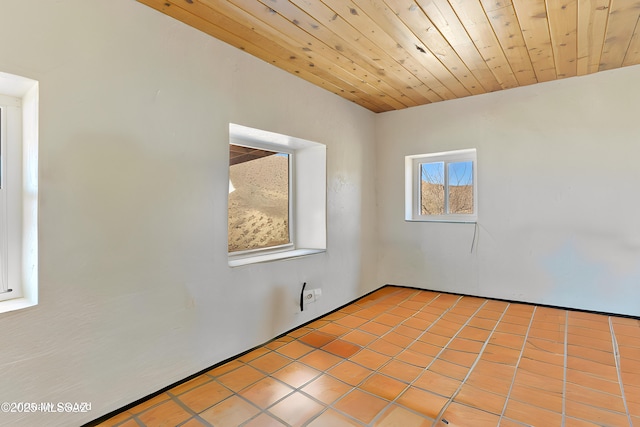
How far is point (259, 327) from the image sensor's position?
228cm

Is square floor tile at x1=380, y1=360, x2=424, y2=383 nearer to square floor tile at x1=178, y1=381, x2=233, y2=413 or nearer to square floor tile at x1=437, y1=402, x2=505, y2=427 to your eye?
square floor tile at x1=437, y1=402, x2=505, y2=427

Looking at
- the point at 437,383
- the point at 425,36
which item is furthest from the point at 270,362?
the point at 425,36

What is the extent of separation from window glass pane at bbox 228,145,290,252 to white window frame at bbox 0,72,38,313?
1212 mm

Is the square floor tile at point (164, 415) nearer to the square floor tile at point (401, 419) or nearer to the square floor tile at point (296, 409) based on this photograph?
the square floor tile at point (296, 409)

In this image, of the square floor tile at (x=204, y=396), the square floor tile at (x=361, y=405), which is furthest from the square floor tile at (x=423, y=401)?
the square floor tile at (x=204, y=396)

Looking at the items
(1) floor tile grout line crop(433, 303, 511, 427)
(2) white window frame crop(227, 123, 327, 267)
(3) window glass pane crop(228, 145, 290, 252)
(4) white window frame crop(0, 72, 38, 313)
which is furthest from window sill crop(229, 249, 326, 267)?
(1) floor tile grout line crop(433, 303, 511, 427)

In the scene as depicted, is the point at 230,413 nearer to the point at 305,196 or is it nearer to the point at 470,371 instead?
the point at 470,371

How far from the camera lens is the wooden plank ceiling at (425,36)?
1720mm

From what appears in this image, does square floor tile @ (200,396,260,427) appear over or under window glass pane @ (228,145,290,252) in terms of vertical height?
under

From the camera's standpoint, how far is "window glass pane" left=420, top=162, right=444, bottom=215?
3637mm

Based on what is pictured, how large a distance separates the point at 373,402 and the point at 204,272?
1.22 meters

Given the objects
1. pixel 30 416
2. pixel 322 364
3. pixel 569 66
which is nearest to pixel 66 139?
pixel 30 416

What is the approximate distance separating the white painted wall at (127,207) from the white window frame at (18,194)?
81mm

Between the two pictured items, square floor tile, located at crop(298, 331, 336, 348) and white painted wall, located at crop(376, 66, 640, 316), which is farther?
white painted wall, located at crop(376, 66, 640, 316)
